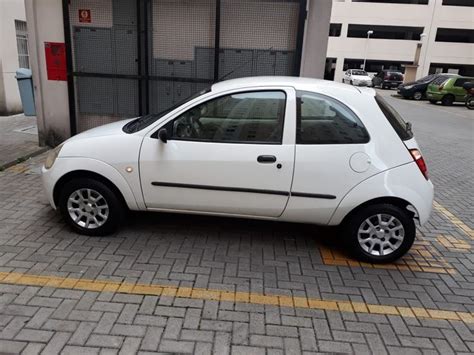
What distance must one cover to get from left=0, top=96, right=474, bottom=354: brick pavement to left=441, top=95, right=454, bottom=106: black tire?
64.5ft

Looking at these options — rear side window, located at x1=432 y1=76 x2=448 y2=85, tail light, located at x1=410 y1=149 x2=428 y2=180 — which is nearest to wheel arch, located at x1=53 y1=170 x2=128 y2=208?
tail light, located at x1=410 y1=149 x2=428 y2=180

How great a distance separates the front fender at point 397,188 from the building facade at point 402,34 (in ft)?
134

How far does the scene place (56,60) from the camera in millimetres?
6988

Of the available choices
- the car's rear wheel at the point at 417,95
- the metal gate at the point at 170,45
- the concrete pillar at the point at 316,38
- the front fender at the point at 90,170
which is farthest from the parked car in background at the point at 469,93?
the front fender at the point at 90,170

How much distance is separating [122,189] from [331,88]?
223cm

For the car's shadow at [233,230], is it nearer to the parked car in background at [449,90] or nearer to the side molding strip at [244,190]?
the side molding strip at [244,190]

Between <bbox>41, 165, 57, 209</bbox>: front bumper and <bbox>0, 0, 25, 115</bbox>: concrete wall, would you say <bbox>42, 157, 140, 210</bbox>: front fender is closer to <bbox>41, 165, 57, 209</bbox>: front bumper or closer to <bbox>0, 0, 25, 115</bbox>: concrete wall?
<bbox>41, 165, 57, 209</bbox>: front bumper

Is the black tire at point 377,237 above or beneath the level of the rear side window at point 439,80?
beneath

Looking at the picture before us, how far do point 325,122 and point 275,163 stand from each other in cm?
61

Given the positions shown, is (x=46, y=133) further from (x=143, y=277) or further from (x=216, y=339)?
(x=216, y=339)

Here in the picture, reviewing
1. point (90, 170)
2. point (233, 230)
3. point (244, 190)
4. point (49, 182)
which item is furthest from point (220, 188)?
point (49, 182)

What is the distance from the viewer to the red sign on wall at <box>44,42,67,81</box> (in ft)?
22.8

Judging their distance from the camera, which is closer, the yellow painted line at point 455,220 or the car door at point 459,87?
the yellow painted line at point 455,220

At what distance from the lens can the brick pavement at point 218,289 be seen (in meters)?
2.78
